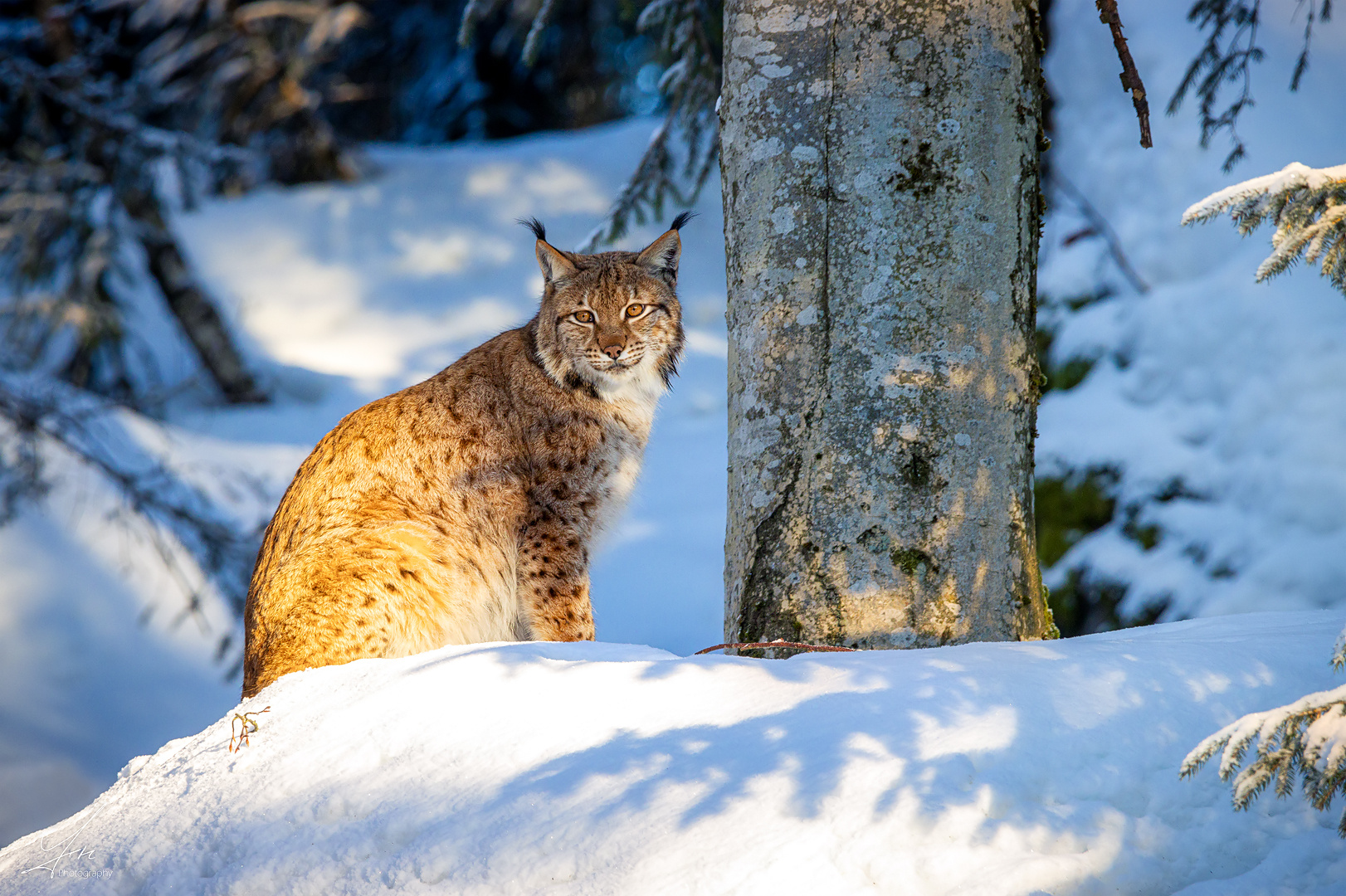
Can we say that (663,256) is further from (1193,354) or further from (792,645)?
(1193,354)

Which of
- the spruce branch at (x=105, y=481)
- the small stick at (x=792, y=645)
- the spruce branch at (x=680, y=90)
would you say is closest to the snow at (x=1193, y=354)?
the spruce branch at (x=680, y=90)

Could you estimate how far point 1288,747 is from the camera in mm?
1514

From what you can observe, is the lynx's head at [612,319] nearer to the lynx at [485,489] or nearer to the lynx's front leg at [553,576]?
the lynx at [485,489]

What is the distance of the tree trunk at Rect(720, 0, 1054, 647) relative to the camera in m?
2.50

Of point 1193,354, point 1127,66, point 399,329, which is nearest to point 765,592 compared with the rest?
point 1127,66

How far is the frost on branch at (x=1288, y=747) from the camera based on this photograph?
4.85 feet

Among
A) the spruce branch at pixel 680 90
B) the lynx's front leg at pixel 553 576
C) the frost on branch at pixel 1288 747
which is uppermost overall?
the spruce branch at pixel 680 90

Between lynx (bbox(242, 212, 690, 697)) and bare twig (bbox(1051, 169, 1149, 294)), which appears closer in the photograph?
lynx (bbox(242, 212, 690, 697))

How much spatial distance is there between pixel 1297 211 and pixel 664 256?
113 inches

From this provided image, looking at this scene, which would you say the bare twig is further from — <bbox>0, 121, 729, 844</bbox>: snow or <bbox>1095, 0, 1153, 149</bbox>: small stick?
<bbox>1095, 0, 1153, 149</bbox>: small stick

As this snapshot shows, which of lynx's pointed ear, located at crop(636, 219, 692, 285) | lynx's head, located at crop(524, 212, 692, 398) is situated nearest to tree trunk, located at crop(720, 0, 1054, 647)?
lynx's head, located at crop(524, 212, 692, 398)

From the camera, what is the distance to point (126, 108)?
32.8ft

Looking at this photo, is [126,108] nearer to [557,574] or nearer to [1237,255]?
[557,574]

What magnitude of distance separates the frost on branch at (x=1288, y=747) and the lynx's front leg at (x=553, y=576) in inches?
100
